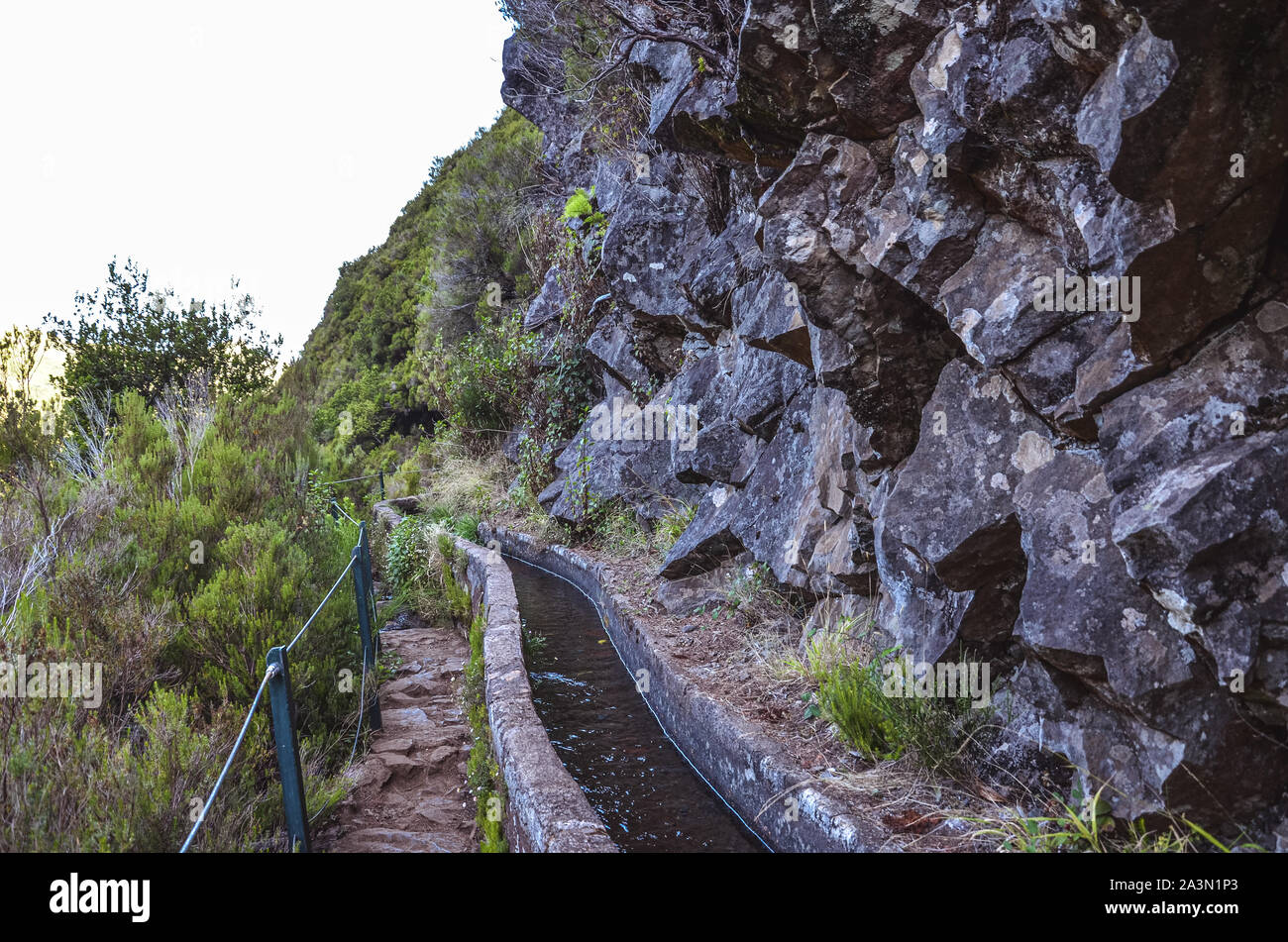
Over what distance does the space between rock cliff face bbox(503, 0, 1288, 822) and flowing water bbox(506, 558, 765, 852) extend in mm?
1490

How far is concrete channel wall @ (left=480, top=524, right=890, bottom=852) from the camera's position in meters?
3.35

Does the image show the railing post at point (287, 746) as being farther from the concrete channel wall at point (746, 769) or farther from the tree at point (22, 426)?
the tree at point (22, 426)

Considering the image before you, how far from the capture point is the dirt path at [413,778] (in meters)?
4.02

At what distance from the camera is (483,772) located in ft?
15.4

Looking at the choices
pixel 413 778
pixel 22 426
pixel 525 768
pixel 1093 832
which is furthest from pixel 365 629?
pixel 1093 832

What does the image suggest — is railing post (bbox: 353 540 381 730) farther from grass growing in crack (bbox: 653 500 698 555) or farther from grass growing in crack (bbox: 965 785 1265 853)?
grass growing in crack (bbox: 965 785 1265 853)

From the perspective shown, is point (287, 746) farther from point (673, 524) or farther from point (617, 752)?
point (673, 524)

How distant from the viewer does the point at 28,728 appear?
A: 116 inches

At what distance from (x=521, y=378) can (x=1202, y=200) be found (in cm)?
1258

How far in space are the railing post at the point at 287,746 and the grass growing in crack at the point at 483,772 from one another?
92 centimetres

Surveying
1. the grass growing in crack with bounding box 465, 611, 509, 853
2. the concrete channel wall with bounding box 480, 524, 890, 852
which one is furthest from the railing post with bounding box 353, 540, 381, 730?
the concrete channel wall with bounding box 480, 524, 890, 852

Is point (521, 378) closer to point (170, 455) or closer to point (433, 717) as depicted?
point (170, 455)

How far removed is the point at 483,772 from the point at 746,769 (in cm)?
167
